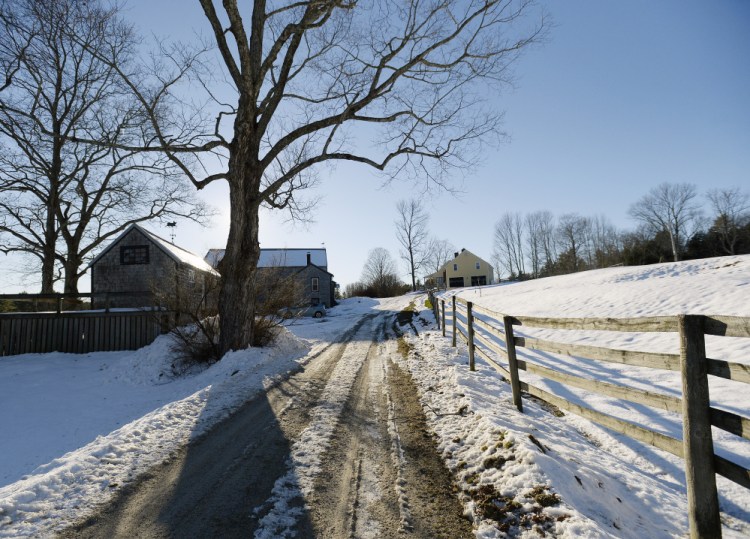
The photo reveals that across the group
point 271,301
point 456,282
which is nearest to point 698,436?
point 271,301

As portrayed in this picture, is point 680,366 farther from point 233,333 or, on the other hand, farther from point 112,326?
point 112,326

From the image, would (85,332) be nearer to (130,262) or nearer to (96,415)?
(96,415)

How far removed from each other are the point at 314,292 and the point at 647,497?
1598 inches

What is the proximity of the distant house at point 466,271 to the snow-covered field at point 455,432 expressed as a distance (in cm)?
4874

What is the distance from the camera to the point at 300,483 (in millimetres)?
3375

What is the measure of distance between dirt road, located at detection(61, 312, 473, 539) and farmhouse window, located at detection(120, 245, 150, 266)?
20.6m

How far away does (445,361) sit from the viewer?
8344 mm

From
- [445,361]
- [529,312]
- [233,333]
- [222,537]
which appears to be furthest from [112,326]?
[529,312]

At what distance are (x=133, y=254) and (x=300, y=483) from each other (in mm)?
23750

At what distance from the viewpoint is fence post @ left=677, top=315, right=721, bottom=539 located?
7.50 ft

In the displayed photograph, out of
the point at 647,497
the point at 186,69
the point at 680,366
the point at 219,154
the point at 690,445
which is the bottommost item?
the point at 647,497

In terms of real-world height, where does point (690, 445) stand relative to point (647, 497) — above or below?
above

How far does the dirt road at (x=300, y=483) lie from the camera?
9.02 ft

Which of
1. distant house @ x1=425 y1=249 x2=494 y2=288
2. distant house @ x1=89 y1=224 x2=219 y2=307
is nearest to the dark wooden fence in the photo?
distant house @ x1=89 y1=224 x2=219 y2=307
